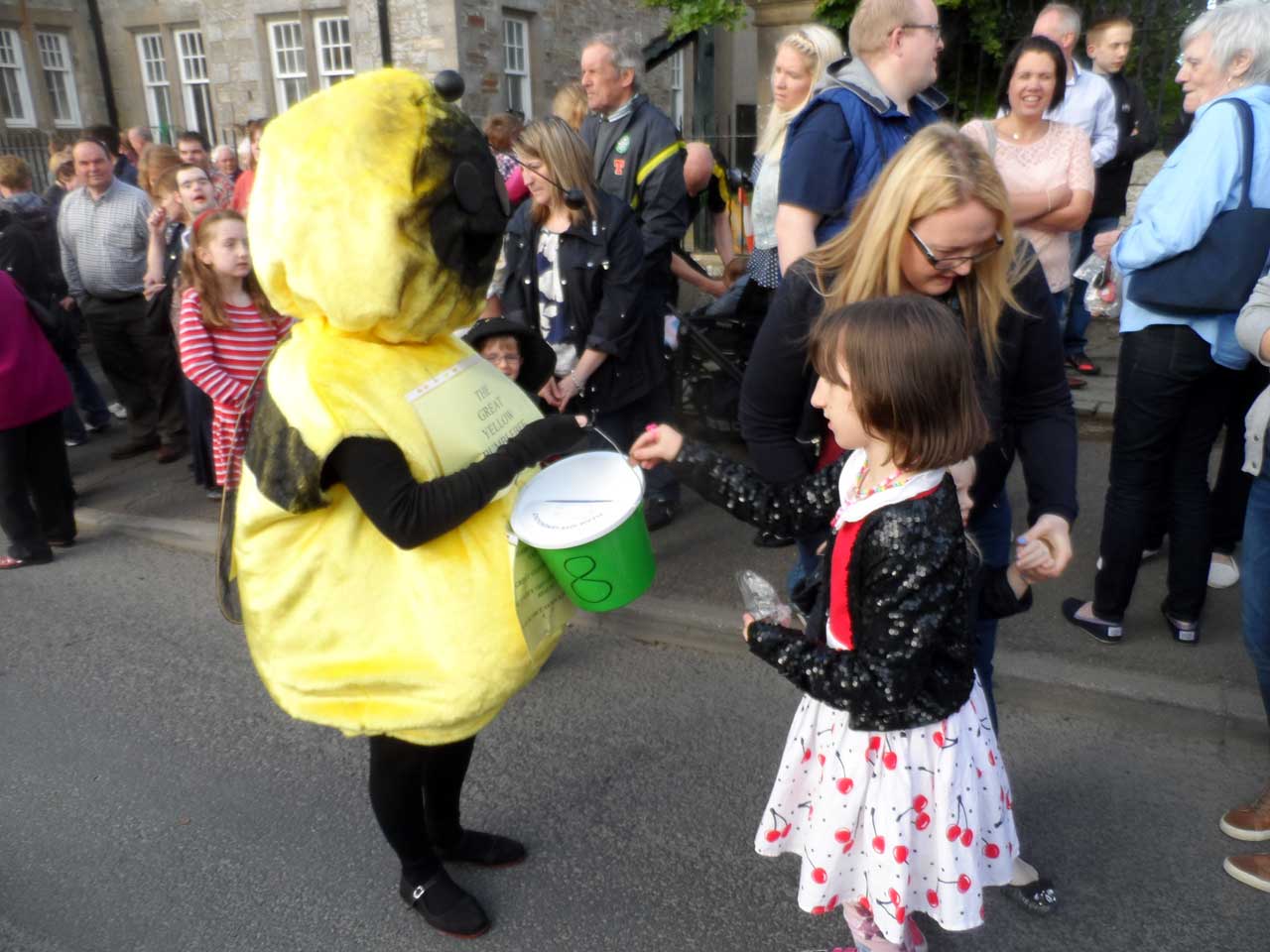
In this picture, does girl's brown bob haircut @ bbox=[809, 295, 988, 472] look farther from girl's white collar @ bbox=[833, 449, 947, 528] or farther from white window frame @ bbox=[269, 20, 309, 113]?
white window frame @ bbox=[269, 20, 309, 113]

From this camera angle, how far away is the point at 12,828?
9.86 ft

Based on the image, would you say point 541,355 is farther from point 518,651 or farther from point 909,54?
point 909,54

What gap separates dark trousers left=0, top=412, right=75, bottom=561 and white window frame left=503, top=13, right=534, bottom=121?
1210cm

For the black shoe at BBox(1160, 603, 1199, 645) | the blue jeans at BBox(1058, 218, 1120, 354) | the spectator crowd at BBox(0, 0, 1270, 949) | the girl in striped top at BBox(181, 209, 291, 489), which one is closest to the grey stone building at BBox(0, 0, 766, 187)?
the spectator crowd at BBox(0, 0, 1270, 949)

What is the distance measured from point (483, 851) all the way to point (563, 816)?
312mm

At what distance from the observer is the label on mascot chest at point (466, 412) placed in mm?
1939

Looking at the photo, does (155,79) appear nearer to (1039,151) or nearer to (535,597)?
(1039,151)

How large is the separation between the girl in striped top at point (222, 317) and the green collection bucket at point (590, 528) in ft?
8.85

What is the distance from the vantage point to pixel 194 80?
17.2m

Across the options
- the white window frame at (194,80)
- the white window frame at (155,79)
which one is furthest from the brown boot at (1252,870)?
the white window frame at (155,79)

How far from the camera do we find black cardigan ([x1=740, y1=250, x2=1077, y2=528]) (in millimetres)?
2258

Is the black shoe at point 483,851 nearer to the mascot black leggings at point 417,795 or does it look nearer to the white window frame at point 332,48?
the mascot black leggings at point 417,795

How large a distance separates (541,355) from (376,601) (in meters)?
0.97

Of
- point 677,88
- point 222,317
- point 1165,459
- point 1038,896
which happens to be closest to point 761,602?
point 1038,896
